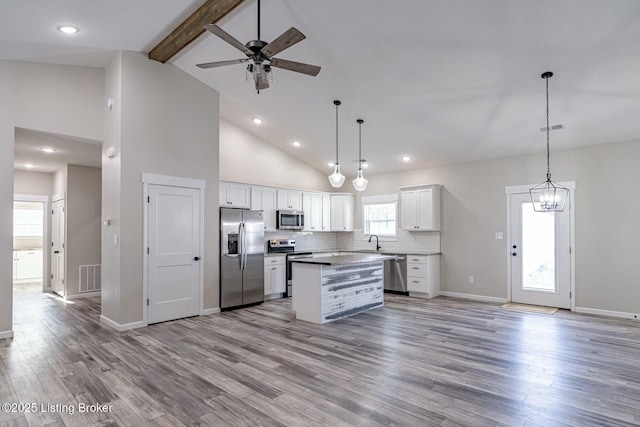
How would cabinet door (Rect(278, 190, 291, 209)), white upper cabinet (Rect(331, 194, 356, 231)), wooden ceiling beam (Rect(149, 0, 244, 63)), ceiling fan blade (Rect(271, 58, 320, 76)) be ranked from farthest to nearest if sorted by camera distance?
white upper cabinet (Rect(331, 194, 356, 231)) → cabinet door (Rect(278, 190, 291, 209)) → wooden ceiling beam (Rect(149, 0, 244, 63)) → ceiling fan blade (Rect(271, 58, 320, 76))

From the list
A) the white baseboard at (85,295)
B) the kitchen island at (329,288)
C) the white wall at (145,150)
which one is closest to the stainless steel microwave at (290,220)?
the white wall at (145,150)

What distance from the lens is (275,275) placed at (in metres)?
7.01

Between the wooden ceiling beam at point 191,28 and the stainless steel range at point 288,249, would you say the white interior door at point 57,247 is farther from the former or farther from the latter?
the wooden ceiling beam at point 191,28

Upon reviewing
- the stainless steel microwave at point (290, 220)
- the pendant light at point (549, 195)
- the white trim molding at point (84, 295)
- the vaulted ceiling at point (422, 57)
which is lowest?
the white trim molding at point (84, 295)

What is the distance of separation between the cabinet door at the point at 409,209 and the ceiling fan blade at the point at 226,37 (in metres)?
5.30

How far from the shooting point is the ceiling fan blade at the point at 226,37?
2627 mm

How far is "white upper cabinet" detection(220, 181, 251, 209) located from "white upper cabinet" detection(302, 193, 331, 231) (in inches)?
60.6

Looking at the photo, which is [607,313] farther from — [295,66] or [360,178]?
[295,66]

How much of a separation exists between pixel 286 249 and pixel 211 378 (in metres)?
4.42

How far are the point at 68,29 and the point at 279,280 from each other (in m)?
4.95

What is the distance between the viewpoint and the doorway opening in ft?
19.5

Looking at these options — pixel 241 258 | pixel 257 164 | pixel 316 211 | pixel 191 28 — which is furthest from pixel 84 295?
pixel 191 28

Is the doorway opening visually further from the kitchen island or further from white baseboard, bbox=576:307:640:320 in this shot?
the kitchen island

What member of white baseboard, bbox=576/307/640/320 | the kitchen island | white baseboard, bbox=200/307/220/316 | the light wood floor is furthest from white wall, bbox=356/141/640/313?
white baseboard, bbox=200/307/220/316
